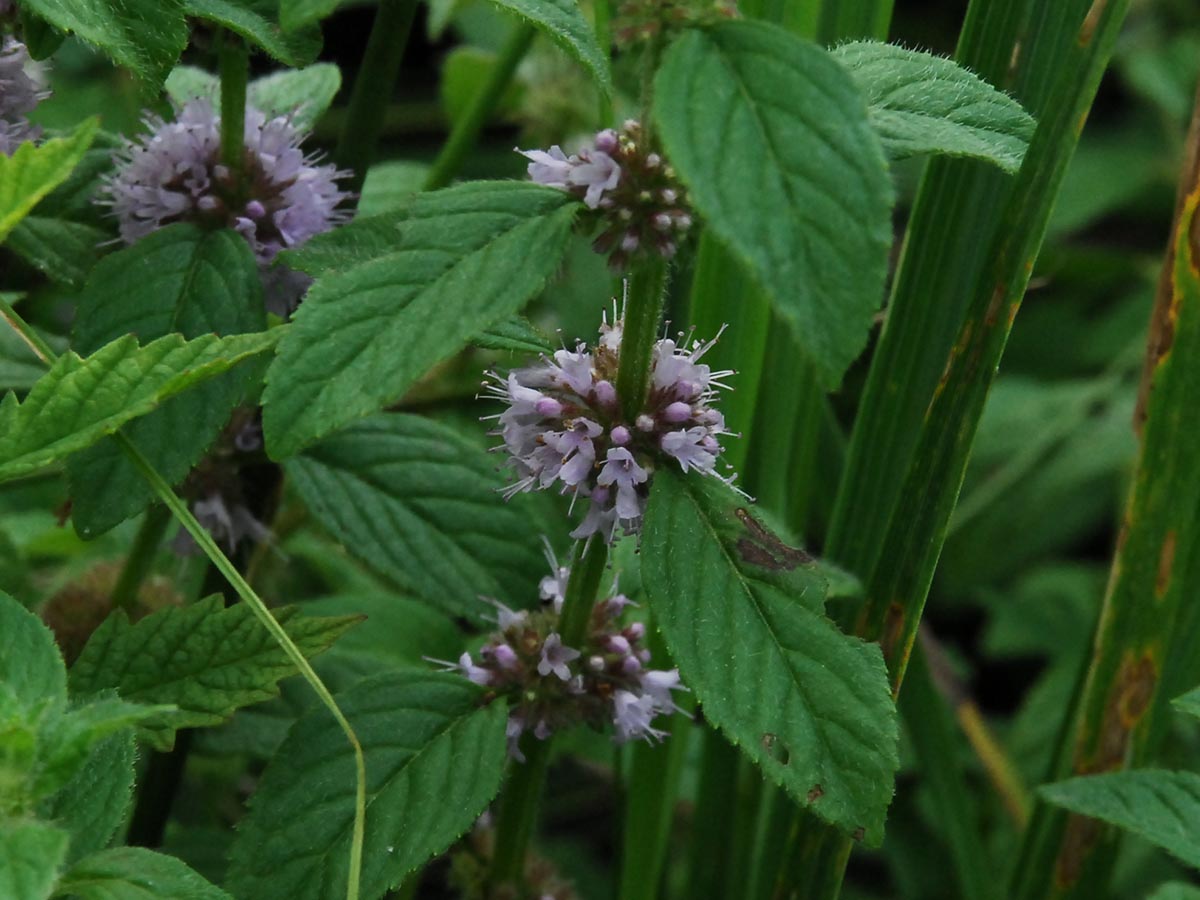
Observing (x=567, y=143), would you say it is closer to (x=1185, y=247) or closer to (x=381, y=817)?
(x=1185, y=247)

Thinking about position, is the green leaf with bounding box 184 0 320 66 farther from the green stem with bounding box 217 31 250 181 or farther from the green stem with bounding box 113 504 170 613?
the green stem with bounding box 113 504 170 613

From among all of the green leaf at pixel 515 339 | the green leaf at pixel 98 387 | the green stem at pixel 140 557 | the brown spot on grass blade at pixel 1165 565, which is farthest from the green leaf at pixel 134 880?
the brown spot on grass blade at pixel 1165 565

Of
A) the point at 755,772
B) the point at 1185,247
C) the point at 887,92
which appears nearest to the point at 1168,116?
the point at 1185,247

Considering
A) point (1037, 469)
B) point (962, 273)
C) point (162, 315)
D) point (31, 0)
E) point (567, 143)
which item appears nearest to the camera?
point (31, 0)

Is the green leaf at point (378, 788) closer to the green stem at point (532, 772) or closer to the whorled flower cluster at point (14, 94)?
the green stem at point (532, 772)

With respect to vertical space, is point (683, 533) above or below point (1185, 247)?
below

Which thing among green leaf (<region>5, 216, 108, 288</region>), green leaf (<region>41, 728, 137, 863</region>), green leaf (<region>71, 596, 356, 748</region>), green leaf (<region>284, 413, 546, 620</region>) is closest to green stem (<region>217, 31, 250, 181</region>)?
green leaf (<region>5, 216, 108, 288</region>)
